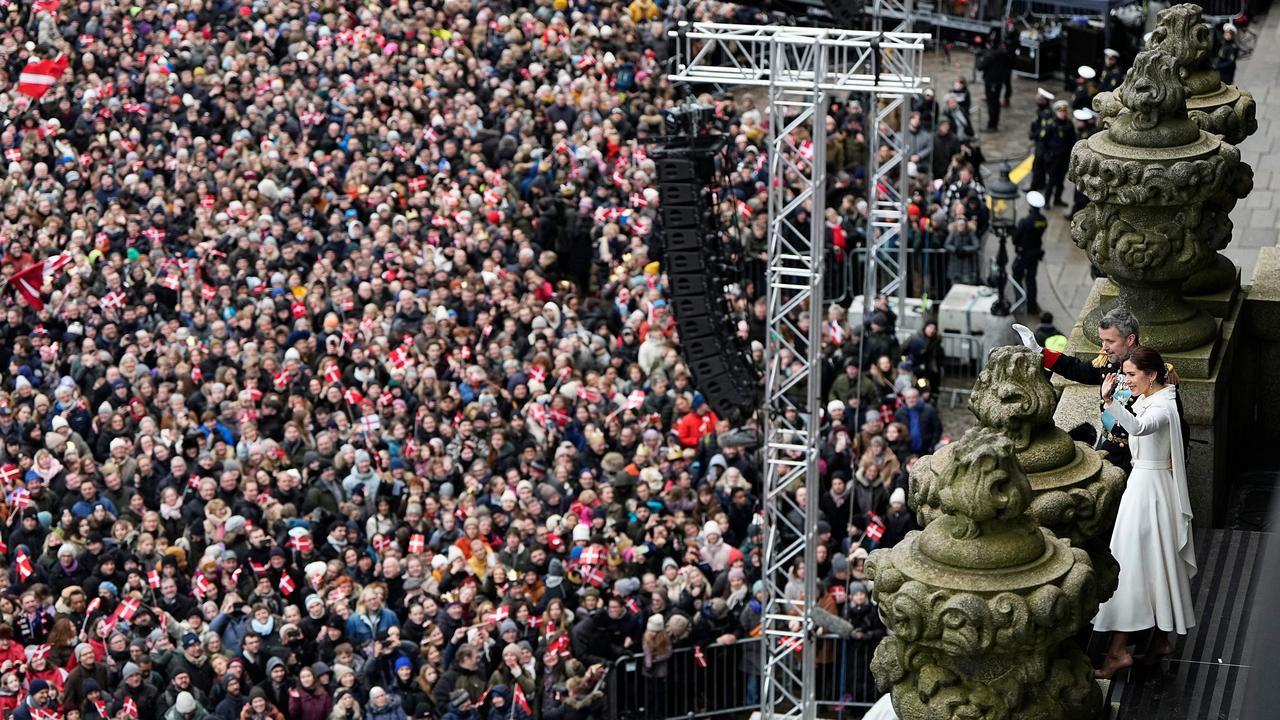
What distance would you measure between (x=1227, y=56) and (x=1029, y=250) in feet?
23.0

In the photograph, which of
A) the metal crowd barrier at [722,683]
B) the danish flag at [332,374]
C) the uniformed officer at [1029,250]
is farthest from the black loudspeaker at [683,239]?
the uniformed officer at [1029,250]

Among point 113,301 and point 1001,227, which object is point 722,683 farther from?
point 113,301

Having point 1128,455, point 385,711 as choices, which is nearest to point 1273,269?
point 1128,455

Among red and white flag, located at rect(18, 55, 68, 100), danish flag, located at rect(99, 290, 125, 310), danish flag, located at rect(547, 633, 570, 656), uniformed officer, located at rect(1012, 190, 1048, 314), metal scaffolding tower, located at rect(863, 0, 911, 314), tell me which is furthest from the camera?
red and white flag, located at rect(18, 55, 68, 100)

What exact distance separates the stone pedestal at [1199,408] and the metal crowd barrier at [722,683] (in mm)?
8851

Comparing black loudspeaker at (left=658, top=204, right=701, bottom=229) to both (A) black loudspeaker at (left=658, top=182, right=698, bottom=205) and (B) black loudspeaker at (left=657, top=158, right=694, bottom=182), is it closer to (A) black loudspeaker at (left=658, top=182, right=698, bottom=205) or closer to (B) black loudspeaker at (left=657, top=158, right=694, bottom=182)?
(A) black loudspeaker at (left=658, top=182, right=698, bottom=205)

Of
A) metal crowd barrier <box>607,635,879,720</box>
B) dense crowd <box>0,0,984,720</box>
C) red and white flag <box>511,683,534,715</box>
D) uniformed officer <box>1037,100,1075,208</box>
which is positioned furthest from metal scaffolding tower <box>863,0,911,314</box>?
red and white flag <box>511,683,534,715</box>

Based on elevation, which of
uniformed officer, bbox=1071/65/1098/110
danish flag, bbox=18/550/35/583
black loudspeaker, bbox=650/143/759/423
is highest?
black loudspeaker, bbox=650/143/759/423

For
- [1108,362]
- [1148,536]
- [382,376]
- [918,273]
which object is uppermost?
[1108,362]

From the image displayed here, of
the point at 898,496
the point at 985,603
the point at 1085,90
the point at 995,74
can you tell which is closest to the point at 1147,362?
the point at 985,603

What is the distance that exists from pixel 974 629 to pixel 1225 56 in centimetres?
2710

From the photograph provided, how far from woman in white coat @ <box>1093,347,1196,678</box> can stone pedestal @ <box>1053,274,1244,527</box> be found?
1094 millimetres

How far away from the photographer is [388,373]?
26203mm

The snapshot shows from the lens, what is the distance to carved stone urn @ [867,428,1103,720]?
25.8ft
